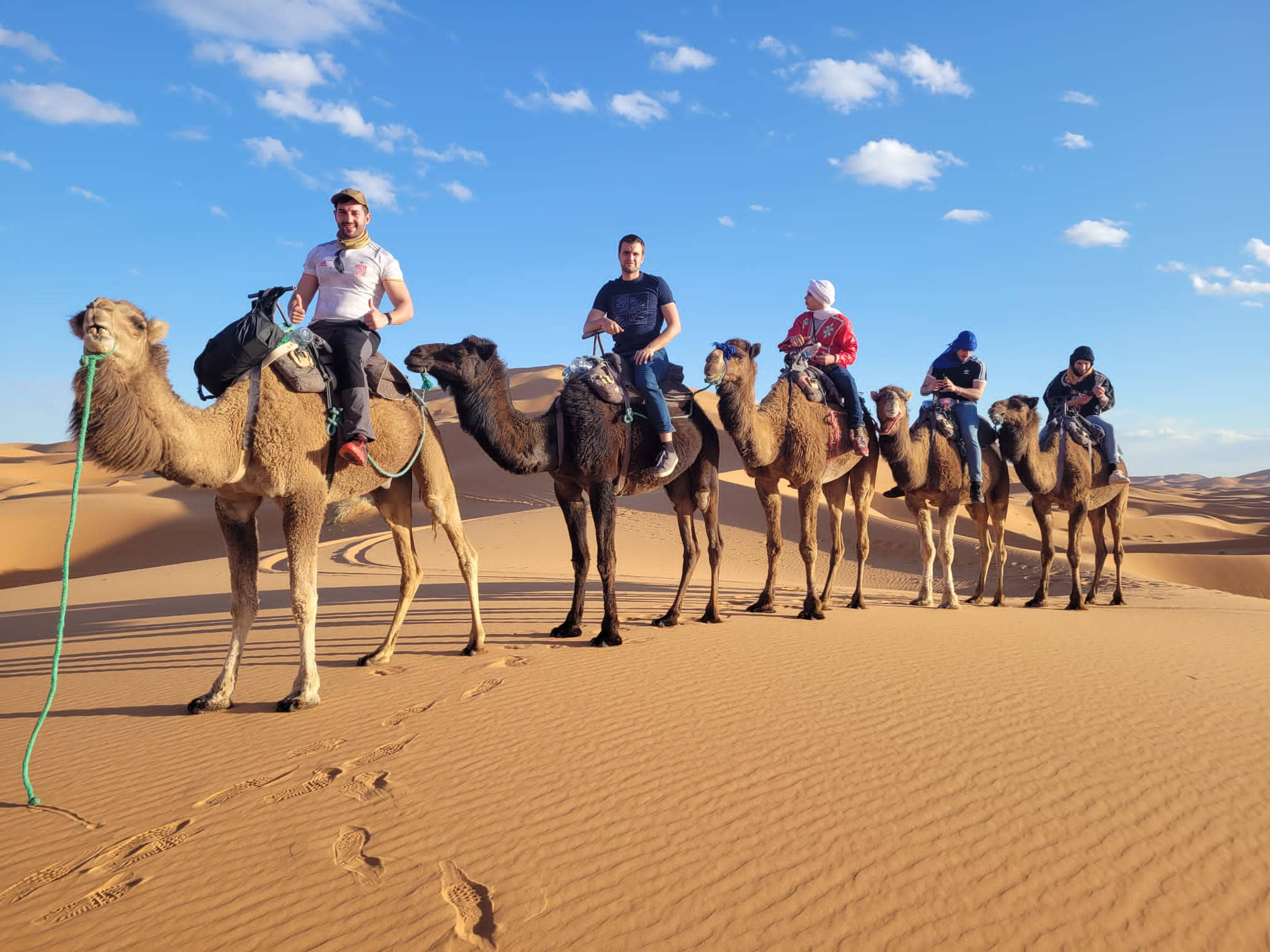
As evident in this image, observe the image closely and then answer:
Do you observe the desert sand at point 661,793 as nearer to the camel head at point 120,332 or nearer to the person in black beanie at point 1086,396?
the camel head at point 120,332

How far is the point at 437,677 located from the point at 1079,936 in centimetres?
467

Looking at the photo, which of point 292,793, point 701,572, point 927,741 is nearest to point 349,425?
point 292,793

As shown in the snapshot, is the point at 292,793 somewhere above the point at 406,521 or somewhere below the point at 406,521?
below

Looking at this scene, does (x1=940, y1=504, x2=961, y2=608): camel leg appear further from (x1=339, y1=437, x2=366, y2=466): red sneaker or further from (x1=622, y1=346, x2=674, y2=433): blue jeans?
(x1=339, y1=437, x2=366, y2=466): red sneaker

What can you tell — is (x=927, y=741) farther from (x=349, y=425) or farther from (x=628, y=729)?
(x=349, y=425)

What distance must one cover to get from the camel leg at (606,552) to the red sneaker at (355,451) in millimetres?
2270

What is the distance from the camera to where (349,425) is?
5633 millimetres

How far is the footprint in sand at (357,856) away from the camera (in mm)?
3131

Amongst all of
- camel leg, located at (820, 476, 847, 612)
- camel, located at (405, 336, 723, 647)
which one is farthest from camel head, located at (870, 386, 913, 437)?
camel, located at (405, 336, 723, 647)

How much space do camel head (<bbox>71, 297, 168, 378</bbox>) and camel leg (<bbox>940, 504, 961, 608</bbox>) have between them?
10.0 m

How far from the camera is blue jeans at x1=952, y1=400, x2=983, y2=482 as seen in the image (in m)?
11.2

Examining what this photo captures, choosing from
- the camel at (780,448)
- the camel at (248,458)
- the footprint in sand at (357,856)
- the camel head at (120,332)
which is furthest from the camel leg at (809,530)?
the camel head at (120,332)

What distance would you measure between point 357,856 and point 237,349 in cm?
338

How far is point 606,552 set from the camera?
24.4 feet
